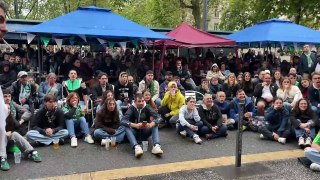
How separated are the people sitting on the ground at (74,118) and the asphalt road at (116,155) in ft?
0.68

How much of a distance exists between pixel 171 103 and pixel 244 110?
1683 mm

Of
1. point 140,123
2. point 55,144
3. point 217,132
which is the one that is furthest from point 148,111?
point 55,144

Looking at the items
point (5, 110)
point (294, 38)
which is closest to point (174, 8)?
point (294, 38)

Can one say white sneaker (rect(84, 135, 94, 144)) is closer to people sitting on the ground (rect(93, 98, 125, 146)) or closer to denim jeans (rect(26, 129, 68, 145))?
people sitting on the ground (rect(93, 98, 125, 146))

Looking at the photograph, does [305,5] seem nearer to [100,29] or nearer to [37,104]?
[100,29]

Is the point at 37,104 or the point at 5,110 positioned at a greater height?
the point at 5,110

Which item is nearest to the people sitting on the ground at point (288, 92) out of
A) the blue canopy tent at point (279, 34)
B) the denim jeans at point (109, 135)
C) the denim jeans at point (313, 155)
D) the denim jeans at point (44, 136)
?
the denim jeans at point (313, 155)

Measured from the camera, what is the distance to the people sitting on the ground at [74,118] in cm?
665

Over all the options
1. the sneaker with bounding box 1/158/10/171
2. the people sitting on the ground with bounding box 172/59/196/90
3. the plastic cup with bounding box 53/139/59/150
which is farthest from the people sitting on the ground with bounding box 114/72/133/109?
the sneaker with bounding box 1/158/10/171

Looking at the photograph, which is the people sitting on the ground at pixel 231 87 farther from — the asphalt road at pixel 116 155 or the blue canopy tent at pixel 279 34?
the blue canopy tent at pixel 279 34

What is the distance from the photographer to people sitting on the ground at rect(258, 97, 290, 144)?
690 centimetres

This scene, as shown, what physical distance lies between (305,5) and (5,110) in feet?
58.9

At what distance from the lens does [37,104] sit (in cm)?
782

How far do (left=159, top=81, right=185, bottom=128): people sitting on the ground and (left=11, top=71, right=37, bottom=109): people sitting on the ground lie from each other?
289 cm
